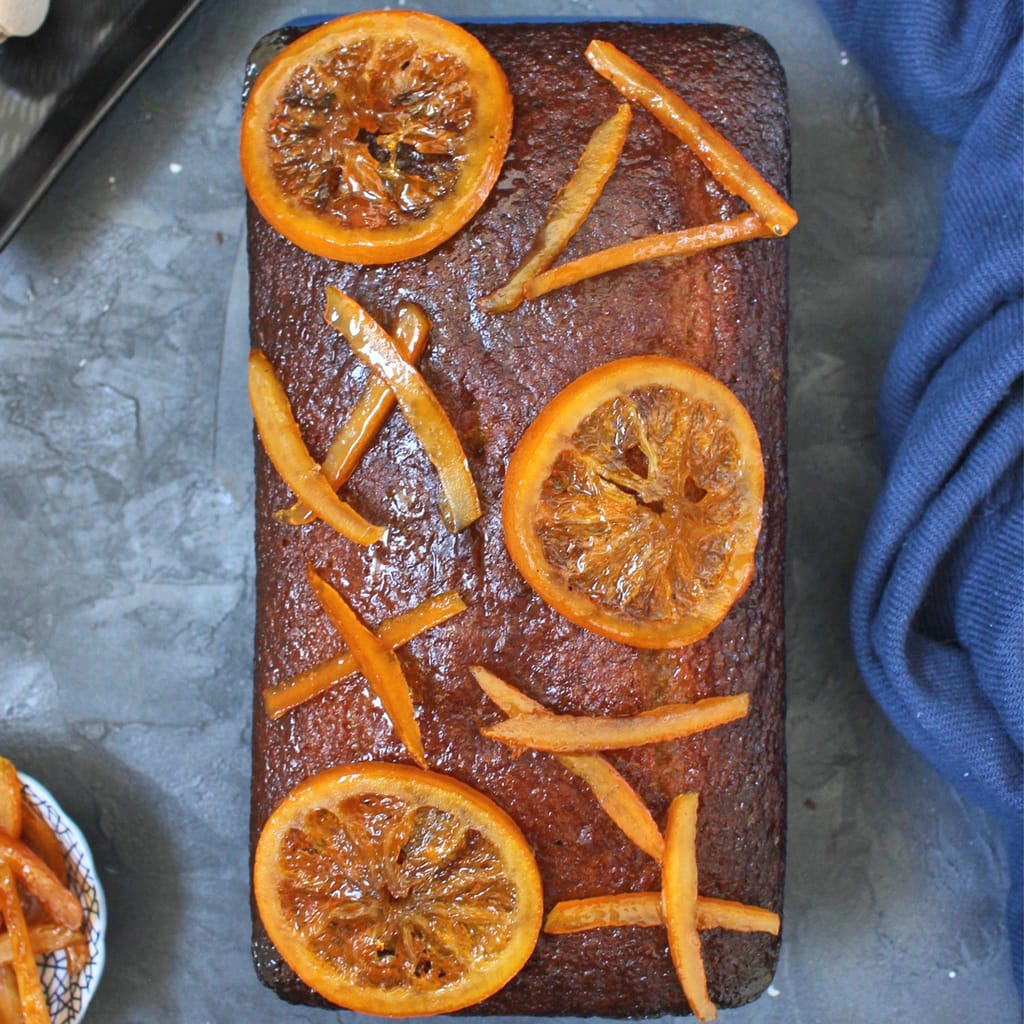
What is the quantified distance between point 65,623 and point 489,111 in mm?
1385

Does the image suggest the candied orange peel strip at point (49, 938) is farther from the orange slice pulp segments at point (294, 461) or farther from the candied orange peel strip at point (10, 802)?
the orange slice pulp segments at point (294, 461)

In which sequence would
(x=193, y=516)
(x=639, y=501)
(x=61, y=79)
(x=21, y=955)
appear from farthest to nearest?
(x=193, y=516)
(x=61, y=79)
(x=21, y=955)
(x=639, y=501)

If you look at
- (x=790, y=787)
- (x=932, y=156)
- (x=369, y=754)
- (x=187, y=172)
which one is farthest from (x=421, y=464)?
(x=932, y=156)

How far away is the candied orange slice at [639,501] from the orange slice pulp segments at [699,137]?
1.10 ft

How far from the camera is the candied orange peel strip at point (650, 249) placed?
5.67ft

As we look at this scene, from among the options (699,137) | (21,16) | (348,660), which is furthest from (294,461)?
(21,16)

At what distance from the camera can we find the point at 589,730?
1.72 m

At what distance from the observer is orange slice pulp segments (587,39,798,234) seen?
176 cm

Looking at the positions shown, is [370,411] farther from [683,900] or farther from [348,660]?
[683,900]

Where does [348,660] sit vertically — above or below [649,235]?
below

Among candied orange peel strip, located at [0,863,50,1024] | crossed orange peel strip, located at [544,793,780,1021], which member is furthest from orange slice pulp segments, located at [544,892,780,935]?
candied orange peel strip, located at [0,863,50,1024]

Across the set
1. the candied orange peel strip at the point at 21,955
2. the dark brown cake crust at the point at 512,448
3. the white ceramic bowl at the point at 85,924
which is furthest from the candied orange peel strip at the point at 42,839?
the dark brown cake crust at the point at 512,448

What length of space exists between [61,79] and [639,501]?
55.4 inches

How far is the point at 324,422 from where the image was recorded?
180cm
